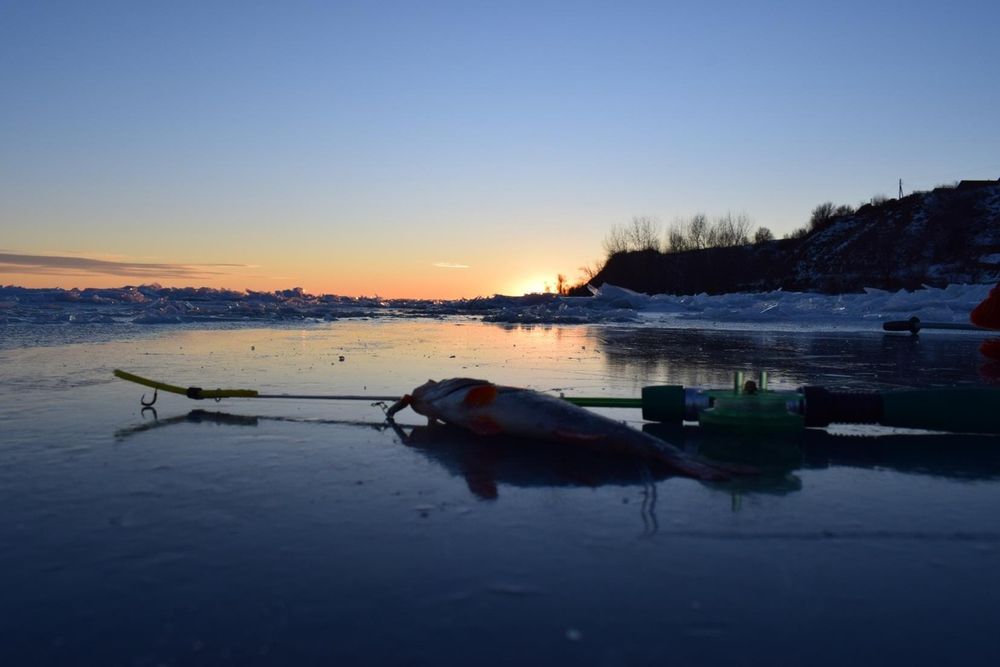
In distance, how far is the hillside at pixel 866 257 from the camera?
5419 centimetres

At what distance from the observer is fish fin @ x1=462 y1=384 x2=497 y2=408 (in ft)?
11.7

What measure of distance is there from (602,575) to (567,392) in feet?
11.4

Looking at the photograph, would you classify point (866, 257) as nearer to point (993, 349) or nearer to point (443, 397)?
point (993, 349)

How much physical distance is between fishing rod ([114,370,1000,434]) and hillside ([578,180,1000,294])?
4951 cm

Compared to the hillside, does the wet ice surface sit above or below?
below

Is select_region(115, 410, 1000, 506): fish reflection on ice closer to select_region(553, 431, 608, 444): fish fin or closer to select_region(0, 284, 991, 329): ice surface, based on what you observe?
select_region(553, 431, 608, 444): fish fin

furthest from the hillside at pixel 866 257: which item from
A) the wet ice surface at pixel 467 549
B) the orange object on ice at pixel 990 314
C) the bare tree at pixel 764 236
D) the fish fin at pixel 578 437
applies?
the wet ice surface at pixel 467 549

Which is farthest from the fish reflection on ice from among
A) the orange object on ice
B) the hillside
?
the hillside

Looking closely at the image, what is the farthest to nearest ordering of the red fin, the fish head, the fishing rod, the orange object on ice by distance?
1. the red fin
2. the orange object on ice
3. the fish head
4. the fishing rod

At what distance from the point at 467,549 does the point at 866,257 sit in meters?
69.0

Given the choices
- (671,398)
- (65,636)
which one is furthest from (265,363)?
(65,636)

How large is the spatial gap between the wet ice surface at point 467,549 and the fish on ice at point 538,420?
0.32ft

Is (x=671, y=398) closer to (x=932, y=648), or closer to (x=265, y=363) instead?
(x=932, y=648)

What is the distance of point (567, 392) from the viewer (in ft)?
17.3
